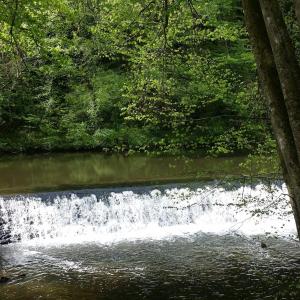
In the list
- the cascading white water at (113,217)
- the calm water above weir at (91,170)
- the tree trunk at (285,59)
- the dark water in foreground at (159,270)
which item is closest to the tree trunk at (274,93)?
the tree trunk at (285,59)

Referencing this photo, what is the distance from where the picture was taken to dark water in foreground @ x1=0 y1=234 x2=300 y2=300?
711 cm

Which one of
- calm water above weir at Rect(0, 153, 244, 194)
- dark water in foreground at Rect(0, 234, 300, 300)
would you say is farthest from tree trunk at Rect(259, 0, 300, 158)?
calm water above weir at Rect(0, 153, 244, 194)

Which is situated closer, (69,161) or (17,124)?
(69,161)

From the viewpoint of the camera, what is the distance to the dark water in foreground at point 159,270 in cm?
711

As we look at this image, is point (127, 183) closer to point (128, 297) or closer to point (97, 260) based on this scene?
point (97, 260)

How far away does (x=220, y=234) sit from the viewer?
10.3 meters

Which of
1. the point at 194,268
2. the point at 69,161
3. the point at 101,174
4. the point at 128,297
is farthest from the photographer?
the point at 69,161

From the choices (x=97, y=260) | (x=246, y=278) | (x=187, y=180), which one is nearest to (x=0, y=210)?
(x=97, y=260)

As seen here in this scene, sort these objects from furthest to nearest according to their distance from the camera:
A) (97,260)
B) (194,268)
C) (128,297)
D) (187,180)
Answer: (187,180)
(97,260)
(194,268)
(128,297)

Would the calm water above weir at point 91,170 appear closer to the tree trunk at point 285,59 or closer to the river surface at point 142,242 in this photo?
the river surface at point 142,242

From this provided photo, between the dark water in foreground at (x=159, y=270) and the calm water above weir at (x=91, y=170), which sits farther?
the calm water above weir at (x=91, y=170)

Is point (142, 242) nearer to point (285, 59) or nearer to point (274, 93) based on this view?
point (274, 93)

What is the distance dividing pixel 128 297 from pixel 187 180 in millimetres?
5825

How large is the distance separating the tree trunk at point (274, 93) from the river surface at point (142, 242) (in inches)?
70.9
